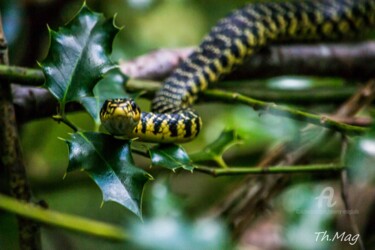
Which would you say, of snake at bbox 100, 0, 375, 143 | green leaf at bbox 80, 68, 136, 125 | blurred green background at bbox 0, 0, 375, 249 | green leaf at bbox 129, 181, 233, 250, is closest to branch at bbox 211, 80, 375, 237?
blurred green background at bbox 0, 0, 375, 249

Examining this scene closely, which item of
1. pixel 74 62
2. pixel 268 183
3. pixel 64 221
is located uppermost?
pixel 74 62

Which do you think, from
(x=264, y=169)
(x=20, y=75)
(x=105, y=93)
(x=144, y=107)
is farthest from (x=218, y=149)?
(x=144, y=107)

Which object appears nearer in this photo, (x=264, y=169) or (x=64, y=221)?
(x=64, y=221)

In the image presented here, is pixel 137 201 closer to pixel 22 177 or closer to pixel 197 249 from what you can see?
pixel 197 249

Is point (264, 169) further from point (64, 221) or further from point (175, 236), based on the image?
point (64, 221)

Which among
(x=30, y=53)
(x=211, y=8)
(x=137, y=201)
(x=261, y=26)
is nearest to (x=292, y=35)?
(x=261, y=26)

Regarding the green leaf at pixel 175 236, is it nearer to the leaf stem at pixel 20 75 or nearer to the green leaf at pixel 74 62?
the green leaf at pixel 74 62
